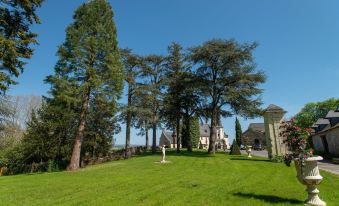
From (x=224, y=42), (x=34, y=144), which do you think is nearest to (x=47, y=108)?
(x=34, y=144)

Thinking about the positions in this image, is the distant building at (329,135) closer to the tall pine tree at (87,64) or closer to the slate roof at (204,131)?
the tall pine tree at (87,64)

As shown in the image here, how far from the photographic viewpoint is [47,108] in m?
25.9

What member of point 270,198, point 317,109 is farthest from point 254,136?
point 270,198

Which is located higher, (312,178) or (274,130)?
(274,130)

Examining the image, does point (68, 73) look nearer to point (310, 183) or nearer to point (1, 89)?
point (1, 89)

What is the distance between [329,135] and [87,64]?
31071mm

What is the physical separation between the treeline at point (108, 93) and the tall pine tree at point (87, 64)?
0.26ft

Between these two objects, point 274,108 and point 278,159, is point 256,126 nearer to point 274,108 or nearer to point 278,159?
point 274,108

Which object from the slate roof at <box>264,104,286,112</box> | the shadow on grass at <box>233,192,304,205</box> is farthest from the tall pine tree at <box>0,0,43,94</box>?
the slate roof at <box>264,104,286,112</box>

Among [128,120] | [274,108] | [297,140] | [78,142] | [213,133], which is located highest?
[128,120]

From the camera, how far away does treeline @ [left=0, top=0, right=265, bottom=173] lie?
2158cm

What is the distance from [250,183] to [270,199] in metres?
3.16

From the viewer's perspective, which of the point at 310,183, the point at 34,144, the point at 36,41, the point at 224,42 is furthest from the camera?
the point at 224,42

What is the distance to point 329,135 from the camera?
32.5 metres
